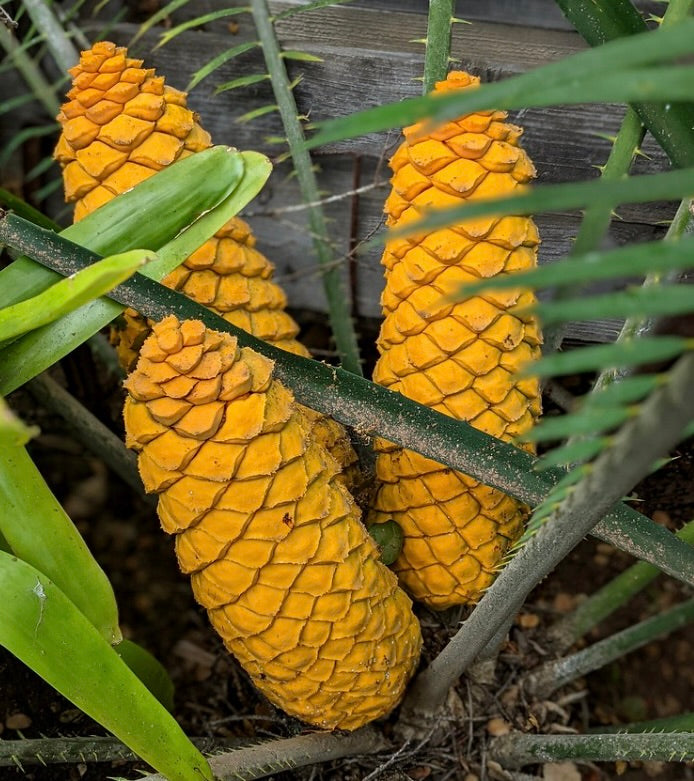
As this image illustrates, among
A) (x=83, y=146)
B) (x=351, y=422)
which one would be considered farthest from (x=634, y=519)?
(x=83, y=146)

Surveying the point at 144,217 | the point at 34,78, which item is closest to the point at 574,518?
the point at 144,217

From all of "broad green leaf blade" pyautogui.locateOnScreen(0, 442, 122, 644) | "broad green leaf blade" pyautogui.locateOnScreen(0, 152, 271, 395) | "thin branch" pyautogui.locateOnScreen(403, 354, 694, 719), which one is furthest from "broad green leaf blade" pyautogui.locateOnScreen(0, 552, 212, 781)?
"thin branch" pyautogui.locateOnScreen(403, 354, 694, 719)

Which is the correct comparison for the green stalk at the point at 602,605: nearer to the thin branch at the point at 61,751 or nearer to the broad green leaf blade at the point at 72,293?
the thin branch at the point at 61,751

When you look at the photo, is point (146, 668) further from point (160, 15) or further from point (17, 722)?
point (160, 15)

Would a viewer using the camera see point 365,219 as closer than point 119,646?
No

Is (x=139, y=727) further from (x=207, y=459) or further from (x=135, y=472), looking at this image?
(x=135, y=472)

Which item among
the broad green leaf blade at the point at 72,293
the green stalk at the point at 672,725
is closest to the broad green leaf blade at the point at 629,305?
the broad green leaf blade at the point at 72,293
